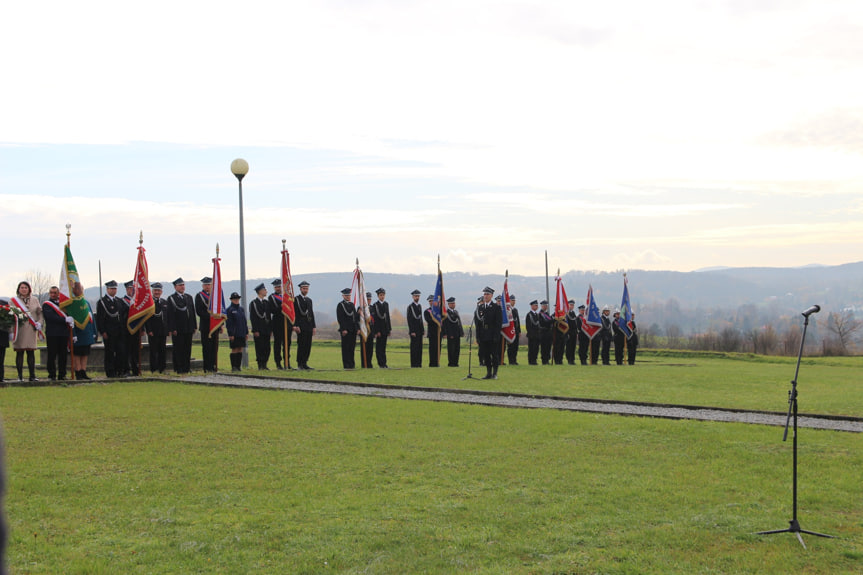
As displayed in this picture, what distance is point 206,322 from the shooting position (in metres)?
20.5

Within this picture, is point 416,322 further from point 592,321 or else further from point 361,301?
point 592,321

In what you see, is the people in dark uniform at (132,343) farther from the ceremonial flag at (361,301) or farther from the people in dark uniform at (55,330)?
the ceremonial flag at (361,301)

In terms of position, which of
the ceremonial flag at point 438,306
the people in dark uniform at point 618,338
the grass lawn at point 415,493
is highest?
the ceremonial flag at point 438,306

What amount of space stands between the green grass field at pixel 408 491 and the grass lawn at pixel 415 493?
0.02 m

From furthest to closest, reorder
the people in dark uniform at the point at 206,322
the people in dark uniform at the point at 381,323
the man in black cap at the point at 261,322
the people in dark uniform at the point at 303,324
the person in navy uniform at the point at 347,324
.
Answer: the people in dark uniform at the point at 381,323, the person in navy uniform at the point at 347,324, the people in dark uniform at the point at 303,324, the man in black cap at the point at 261,322, the people in dark uniform at the point at 206,322

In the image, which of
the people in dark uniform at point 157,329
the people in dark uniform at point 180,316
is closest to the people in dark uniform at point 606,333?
the people in dark uniform at point 180,316

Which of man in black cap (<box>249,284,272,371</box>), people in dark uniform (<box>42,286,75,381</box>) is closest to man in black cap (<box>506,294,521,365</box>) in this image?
man in black cap (<box>249,284,272,371</box>)

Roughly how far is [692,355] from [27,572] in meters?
33.8

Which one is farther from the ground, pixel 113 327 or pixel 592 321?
pixel 113 327

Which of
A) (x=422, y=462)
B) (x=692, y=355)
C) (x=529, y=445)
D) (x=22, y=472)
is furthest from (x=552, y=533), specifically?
(x=692, y=355)

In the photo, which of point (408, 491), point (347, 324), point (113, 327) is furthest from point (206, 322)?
point (408, 491)

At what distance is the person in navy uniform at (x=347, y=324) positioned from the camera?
2300cm

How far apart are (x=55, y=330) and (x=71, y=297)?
84 centimetres

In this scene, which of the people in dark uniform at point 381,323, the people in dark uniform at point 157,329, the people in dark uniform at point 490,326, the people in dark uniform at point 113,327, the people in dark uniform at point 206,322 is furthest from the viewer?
the people in dark uniform at point 381,323
